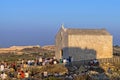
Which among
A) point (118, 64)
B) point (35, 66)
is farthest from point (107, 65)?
point (35, 66)

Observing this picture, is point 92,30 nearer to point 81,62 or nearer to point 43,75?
point 81,62

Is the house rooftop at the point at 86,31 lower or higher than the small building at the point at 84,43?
higher

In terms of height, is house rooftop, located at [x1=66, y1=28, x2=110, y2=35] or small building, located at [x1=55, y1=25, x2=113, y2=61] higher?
house rooftop, located at [x1=66, y1=28, x2=110, y2=35]

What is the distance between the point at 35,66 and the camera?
4331 cm

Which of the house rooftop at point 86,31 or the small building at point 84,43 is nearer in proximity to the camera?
the small building at point 84,43

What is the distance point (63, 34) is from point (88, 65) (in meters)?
7.95

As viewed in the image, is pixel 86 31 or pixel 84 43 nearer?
pixel 84 43

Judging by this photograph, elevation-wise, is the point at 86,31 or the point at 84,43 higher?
the point at 86,31

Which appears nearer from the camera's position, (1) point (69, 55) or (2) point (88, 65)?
(2) point (88, 65)

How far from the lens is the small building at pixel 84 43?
48531 mm

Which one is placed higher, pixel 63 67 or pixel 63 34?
pixel 63 34

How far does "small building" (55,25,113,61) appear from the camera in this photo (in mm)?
48531

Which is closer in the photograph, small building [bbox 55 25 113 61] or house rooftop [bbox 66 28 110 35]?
small building [bbox 55 25 113 61]

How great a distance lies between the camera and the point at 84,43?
48906 millimetres
